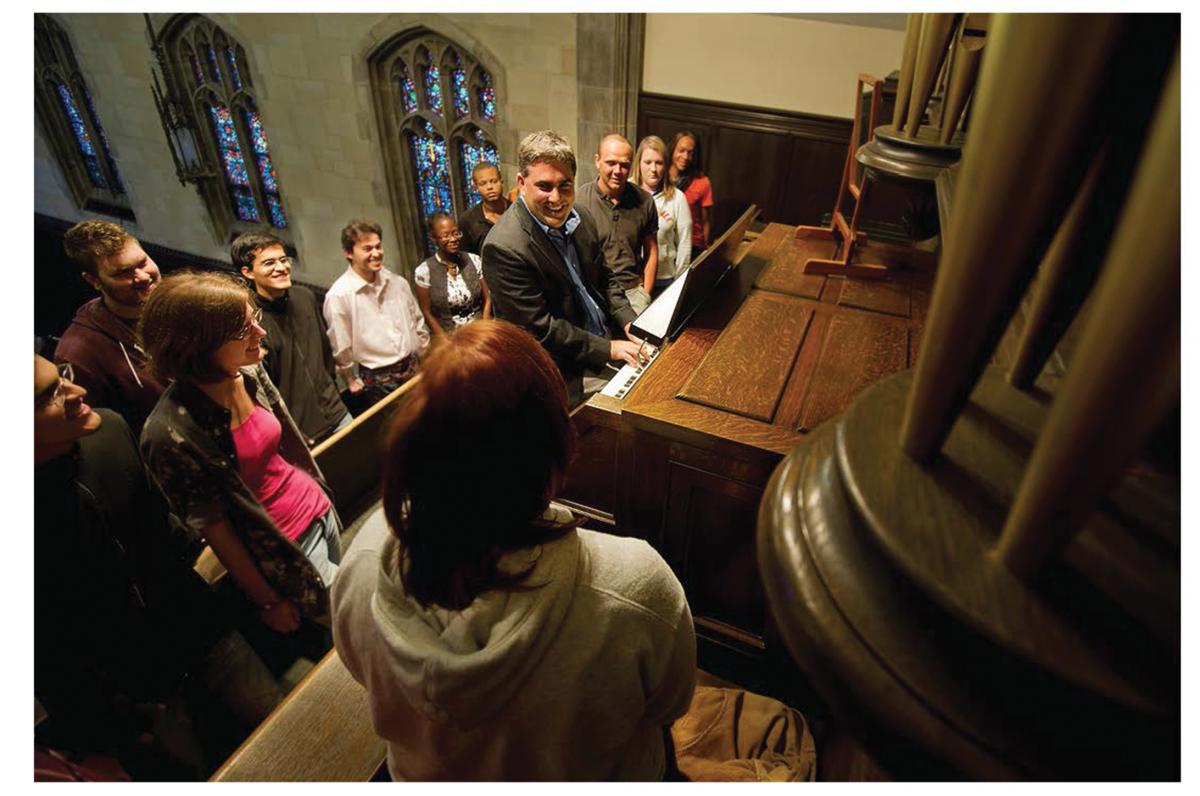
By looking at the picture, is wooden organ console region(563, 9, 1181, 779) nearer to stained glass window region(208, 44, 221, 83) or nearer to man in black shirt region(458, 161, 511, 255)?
man in black shirt region(458, 161, 511, 255)

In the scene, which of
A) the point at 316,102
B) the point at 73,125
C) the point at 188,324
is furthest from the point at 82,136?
the point at 188,324

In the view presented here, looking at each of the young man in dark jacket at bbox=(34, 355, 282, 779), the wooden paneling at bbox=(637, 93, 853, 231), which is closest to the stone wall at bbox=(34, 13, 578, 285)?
the wooden paneling at bbox=(637, 93, 853, 231)

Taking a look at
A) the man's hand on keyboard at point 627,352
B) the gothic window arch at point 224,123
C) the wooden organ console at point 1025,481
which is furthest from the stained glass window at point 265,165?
the wooden organ console at point 1025,481

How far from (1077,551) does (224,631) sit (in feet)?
8.38

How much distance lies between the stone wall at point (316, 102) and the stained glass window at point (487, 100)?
0.40 meters

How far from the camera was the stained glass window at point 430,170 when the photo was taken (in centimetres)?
704

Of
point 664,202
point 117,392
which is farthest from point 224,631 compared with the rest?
point 664,202

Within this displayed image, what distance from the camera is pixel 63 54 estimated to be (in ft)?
27.8

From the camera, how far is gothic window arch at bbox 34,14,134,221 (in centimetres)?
848

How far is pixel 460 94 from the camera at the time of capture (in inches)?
260

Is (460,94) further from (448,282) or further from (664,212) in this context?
(448,282)

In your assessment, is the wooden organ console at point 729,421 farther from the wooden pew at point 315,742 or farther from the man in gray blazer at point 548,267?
the wooden pew at point 315,742

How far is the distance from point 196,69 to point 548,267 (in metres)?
8.32

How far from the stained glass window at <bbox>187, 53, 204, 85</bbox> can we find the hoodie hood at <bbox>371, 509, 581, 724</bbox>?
9.68m
